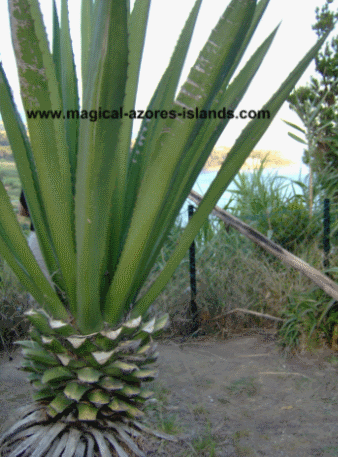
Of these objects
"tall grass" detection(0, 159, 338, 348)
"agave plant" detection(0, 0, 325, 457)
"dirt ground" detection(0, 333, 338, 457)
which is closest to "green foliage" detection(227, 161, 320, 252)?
"tall grass" detection(0, 159, 338, 348)

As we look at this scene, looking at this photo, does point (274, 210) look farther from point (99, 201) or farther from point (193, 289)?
point (99, 201)

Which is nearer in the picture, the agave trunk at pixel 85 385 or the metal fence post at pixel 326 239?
the agave trunk at pixel 85 385

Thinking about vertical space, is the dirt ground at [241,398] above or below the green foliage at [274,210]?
below

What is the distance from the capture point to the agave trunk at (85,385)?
110cm

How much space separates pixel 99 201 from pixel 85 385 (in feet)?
1.82

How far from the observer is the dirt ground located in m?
1.84

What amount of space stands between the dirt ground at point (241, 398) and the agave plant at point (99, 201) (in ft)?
1.37

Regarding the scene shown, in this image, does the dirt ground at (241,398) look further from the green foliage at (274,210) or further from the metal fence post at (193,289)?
the green foliage at (274,210)

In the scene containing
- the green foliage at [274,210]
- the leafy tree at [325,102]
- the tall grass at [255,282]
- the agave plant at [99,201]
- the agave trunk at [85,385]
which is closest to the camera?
the agave plant at [99,201]

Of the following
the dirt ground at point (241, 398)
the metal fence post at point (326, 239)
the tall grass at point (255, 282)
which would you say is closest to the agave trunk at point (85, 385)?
the dirt ground at point (241, 398)

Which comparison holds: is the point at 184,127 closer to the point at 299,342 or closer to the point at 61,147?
the point at 61,147

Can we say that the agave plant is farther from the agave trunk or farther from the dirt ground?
the dirt ground

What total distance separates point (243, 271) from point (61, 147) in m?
2.97

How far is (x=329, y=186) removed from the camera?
16.5ft
